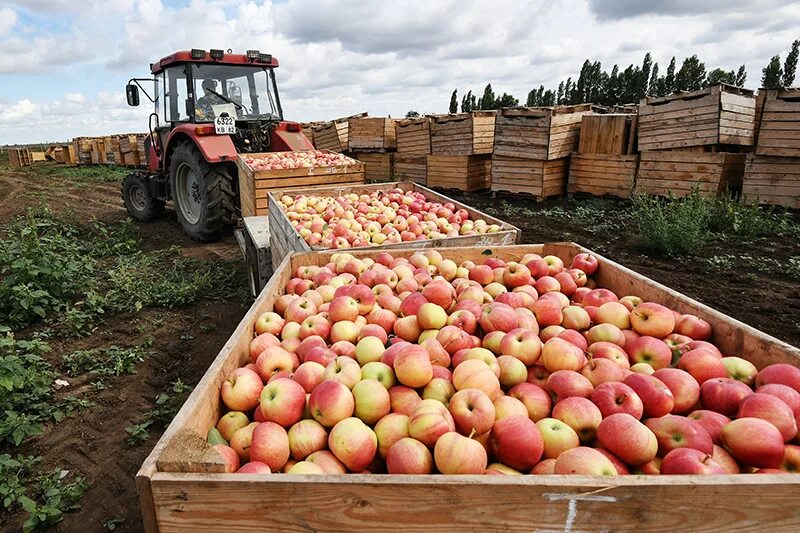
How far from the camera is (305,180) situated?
6926 millimetres

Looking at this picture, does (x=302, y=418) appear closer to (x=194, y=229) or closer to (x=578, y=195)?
(x=194, y=229)

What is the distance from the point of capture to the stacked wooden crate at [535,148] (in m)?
11.1

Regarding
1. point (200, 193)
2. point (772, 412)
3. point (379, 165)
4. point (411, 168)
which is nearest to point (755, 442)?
point (772, 412)

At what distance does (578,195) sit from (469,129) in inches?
127

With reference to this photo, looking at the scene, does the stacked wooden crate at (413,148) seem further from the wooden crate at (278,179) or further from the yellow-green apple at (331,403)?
the yellow-green apple at (331,403)

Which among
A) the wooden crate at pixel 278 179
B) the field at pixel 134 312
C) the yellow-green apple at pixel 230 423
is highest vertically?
the wooden crate at pixel 278 179

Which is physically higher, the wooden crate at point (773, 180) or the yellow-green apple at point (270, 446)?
the wooden crate at point (773, 180)

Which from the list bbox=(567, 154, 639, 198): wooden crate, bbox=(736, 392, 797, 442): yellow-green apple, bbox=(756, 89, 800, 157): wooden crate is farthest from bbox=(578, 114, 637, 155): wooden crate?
bbox=(736, 392, 797, 442): yellow-green apple

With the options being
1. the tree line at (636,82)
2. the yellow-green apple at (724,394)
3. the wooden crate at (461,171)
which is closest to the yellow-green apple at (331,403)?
the yellow-green apple at (724,394)

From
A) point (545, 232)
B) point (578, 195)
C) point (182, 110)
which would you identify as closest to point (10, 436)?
point (182, 110)

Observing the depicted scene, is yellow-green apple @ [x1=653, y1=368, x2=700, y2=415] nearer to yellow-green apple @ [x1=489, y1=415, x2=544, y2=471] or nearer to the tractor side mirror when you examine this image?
yellow-green apple @ [x1=489, y1=415, x2=544, y2=471]

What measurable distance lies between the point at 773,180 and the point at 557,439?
9.76m

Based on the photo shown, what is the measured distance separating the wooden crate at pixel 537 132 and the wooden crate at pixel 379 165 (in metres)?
4.64

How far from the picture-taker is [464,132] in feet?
42.1
